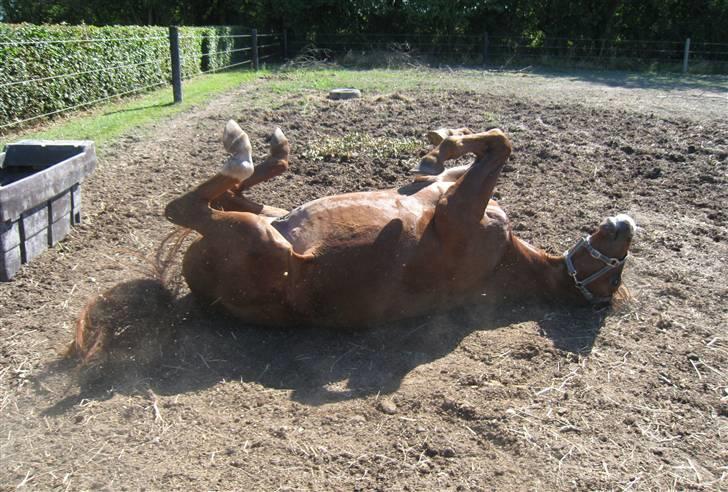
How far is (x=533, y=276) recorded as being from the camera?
12.9ft

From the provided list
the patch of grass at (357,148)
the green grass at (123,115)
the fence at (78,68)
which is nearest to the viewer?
the patch of grass at (357,148)

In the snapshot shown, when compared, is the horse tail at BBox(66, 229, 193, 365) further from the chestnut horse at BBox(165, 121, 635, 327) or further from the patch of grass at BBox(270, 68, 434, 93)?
the patch of grass at BBox(270, 68, 434, 93)

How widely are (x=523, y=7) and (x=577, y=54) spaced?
118 inches

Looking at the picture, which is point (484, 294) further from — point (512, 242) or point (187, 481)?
point (187, 481)

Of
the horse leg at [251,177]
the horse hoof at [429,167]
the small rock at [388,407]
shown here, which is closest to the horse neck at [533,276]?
the horse hoof at [429,167]

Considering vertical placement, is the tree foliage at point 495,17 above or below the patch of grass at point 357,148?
above

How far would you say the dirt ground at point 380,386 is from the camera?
2586mm

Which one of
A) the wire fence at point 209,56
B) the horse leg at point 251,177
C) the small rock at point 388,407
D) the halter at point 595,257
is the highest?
the wire fence at point 209,56

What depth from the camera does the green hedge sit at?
905 centimetres

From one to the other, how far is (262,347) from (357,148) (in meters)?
4.20

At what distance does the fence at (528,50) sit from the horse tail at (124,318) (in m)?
18.3

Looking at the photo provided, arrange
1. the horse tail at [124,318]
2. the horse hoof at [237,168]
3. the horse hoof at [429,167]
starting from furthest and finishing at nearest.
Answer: the horse hoof at [429,167]
the horse hoof at [237,168]
the horse tail at [124,318]

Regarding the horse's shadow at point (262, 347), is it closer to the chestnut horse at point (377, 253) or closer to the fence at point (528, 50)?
the chestnut horse at point (377, 253)

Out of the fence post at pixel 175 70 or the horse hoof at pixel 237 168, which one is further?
the fence post at pixel 175 70
